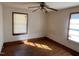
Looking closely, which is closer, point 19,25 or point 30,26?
point 19,25

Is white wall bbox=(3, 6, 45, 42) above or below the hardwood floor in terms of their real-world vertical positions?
above

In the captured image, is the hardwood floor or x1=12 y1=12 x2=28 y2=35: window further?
the hardwood floor

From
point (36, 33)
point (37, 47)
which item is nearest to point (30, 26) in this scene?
point (36, 33)

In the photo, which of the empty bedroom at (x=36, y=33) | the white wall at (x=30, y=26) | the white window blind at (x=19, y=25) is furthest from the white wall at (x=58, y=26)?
the white window blind at (x=19, y=25)

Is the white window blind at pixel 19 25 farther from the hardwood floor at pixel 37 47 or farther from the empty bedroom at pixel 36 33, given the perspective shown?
the hardwood floor at pixel 37 47

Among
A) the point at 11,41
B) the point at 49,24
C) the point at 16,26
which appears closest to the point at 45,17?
the point at 49,24

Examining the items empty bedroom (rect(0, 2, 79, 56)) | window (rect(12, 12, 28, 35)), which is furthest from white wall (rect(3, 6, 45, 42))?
window (rect(12, 12, 28, 35))

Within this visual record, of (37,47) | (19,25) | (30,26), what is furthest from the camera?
(37,47)

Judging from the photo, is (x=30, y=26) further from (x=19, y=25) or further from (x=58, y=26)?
(x=58, y=26)

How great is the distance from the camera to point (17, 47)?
1.15 meters

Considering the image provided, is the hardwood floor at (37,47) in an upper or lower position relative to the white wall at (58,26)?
lower

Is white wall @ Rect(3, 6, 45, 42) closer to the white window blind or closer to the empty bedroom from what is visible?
the empty bedroom

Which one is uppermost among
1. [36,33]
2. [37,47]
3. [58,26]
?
[58,26]

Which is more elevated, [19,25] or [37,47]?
[19,25]
